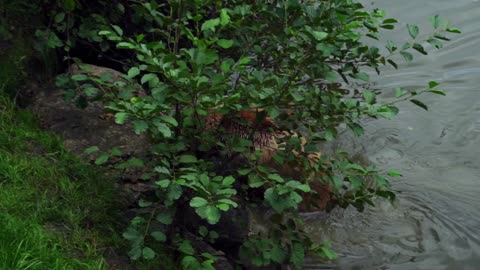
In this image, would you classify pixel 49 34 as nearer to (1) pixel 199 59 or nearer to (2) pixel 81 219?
(2) pixel 81 219

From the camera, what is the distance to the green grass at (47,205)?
11.2 feet

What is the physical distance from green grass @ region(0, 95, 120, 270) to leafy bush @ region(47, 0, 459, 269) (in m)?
0.32

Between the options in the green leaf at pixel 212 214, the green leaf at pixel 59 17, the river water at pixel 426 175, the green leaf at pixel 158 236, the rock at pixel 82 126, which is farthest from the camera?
the river water at pixel 426 175

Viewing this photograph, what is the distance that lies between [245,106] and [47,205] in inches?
52.5

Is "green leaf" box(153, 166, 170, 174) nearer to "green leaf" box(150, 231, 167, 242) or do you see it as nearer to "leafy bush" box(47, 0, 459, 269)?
"leafy bush" box(47, 0, 459, 269)

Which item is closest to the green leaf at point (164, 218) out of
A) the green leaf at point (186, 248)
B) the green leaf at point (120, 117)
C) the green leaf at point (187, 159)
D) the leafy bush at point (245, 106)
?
the leafy bush at point (245, 106)

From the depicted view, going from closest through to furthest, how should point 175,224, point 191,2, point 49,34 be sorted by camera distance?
point 191,2
point 175,224
point 49,34

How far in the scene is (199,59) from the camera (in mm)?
3258

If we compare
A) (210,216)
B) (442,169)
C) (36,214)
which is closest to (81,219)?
(36,214)

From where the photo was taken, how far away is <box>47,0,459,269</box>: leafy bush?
3354 mm

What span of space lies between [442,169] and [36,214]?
13.0 ft

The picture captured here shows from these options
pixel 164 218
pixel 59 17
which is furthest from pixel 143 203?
pixel 59 17

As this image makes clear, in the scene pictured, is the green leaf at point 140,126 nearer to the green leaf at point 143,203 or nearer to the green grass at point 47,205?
the green leaf at point 143,203

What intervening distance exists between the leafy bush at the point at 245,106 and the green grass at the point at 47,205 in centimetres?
32
